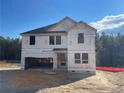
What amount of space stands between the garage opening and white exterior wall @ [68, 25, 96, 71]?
4.42 m

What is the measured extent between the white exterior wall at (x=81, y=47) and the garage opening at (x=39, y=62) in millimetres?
4424

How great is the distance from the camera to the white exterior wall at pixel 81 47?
30.8 meters

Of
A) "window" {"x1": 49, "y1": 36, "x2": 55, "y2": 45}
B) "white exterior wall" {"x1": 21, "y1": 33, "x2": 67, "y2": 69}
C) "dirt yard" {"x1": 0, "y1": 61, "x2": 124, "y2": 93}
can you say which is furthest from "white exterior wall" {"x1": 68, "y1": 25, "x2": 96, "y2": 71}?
"dirt yard" {"x1": 0, "y1": 61, "x2": 124, "y2": 93}

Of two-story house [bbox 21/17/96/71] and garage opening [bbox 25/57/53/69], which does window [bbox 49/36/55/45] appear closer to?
two-story house [bbox 21/17/96/71]

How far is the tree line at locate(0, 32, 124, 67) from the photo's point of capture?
233ft

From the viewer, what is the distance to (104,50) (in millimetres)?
73625

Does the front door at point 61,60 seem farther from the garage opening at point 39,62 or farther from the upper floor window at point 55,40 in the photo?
the upper floor window at point 55,40

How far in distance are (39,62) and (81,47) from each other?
768cm

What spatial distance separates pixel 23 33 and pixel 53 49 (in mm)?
5259

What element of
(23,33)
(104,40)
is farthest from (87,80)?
(104,40)

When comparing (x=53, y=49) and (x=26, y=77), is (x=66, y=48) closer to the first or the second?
(x=53, y=49)

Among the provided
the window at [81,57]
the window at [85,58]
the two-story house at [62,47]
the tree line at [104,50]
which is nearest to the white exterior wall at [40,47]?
the two-story house at [62,47]

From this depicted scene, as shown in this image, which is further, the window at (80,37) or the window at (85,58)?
the window at (80,37)

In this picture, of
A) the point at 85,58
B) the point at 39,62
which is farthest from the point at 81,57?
the point at 39,62
